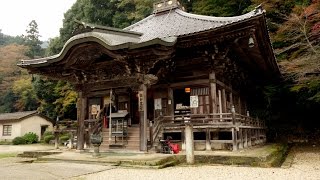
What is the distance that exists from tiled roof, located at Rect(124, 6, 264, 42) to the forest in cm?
398

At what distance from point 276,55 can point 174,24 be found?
7.76 metres

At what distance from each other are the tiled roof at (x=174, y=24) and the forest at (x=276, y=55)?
3983 mm

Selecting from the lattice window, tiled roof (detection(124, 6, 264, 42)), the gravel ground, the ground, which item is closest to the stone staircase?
the ground

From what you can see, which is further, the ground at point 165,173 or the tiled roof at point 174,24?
the tiled roof at point 174,24

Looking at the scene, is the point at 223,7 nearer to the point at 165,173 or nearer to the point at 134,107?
the point at 134,107

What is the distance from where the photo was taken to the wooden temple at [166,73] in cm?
1083

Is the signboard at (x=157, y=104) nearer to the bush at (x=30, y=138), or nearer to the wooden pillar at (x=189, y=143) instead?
the wooden pillar at (x=189, y=143)

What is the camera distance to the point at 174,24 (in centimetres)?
1559

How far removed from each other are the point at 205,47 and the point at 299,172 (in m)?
6.13

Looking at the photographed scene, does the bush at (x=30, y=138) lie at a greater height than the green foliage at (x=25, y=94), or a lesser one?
lesser

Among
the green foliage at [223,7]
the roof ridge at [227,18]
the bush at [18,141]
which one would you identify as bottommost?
the bush at [18,141]

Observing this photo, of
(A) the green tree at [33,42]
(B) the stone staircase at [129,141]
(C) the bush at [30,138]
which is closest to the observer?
(B) the stone staircase at [129,141]

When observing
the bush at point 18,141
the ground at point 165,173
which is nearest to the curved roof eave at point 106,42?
the ground at point 165,173

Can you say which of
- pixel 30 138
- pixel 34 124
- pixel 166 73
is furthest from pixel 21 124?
pixel 166 73
